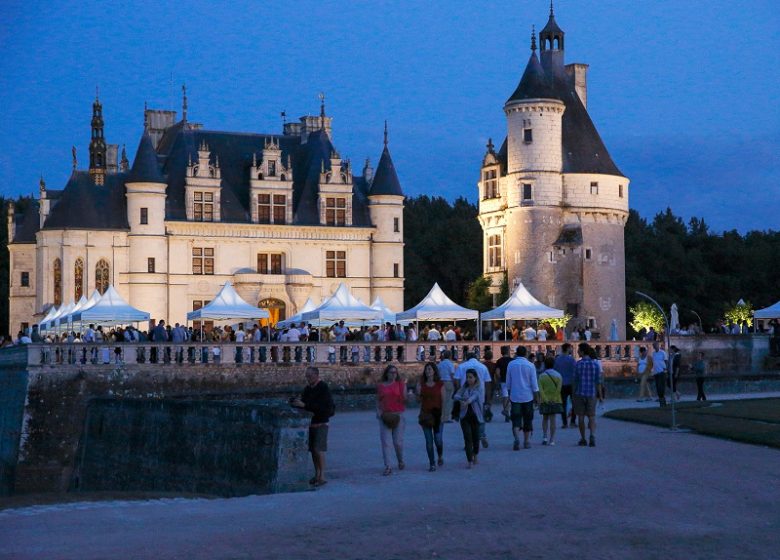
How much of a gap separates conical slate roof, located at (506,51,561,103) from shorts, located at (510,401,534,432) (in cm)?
4120

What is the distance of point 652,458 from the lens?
20.3 metres

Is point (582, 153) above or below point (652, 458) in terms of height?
above

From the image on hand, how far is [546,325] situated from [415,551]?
4145cm

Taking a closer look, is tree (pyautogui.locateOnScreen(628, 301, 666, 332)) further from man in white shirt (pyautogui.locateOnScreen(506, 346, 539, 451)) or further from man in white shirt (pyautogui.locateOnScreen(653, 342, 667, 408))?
man in white shirt (pyautogui.locateOnScreen(506, 346, 539, 451))

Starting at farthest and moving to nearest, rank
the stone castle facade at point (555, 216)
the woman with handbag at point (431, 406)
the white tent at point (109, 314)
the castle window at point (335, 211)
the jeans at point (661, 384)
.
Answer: the stone castle facade at point (555, 216) < the castle window at point (335, 211) < the white tent at point (109, 314) < the jeans at point (661, 384) < the woman with handbag at point (431, 406)

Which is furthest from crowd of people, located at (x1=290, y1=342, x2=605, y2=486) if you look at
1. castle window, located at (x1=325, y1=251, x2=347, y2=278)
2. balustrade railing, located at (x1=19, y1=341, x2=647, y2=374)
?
castle window, located at (x1=325, y1=251, x2=347, y2=278)

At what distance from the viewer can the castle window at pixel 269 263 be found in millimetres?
59375

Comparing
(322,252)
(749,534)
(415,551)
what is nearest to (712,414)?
(749,534)

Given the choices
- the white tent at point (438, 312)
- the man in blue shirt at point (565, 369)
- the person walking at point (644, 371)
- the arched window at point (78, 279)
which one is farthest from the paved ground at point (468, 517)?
the arched window at point (78, 279)

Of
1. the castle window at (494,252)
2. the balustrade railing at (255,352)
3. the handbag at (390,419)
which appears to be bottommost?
the handbag at (390,419)

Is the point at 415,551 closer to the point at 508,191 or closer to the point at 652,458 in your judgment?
the point at 652,458

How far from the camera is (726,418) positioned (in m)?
27.5

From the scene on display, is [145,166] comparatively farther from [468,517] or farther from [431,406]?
[468,517]

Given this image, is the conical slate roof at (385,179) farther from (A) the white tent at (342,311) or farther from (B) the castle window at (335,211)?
(A) the white tent at (342,311)
